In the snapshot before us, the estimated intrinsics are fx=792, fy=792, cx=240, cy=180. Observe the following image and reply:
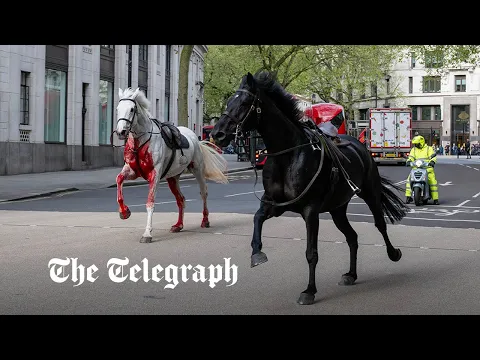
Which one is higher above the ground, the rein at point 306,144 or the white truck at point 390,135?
the white truck at point 390,135

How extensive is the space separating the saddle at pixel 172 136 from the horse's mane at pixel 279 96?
5.27m

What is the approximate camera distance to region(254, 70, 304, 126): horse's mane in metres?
7.58

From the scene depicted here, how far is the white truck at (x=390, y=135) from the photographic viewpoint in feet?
169

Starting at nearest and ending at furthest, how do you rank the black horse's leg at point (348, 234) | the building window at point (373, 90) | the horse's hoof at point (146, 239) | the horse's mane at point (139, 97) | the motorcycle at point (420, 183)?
1. the black horse's leg at point (348, 234)
2. the horse's hoof at point (146, 239)
3. the horse's mane at point (139, 97)
4. the motorcycle at point (420, 183)
5. the building window at point (373, 90)

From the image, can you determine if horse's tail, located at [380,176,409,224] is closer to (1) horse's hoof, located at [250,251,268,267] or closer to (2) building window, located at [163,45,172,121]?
(1) horse's hoof, located at [250,251,268,267]

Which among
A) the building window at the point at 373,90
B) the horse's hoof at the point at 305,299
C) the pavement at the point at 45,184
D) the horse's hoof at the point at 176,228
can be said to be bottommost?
the horse's hoof at the point at 305,299

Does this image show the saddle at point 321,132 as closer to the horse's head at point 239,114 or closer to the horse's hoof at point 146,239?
the horse's head at point 239,114

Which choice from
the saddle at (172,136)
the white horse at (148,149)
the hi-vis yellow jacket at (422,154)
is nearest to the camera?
the white horse at (148,149)

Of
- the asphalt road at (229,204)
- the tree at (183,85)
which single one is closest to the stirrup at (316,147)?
the asphalt road at (229,204)

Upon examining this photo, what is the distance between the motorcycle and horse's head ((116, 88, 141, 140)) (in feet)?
30.8

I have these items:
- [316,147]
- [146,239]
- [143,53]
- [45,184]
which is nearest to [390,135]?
[143,53]

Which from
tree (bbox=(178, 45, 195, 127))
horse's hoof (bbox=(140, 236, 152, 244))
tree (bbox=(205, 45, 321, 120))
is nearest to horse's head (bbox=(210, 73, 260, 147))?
horse's hoof (bbox=(140, 236, 152, 244))
